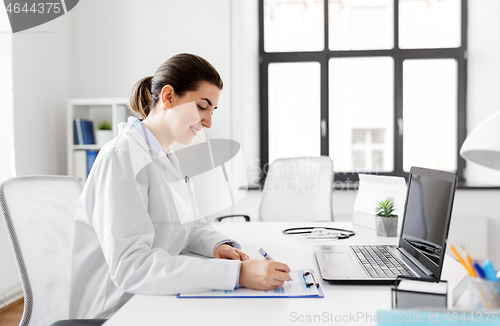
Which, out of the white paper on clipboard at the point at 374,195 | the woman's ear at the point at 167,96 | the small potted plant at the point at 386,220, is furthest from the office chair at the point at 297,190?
the woman's ear at the point at 167,96

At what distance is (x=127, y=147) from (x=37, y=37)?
2.38 meters

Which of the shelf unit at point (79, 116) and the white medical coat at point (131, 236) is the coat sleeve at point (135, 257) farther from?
the shelf unit at point (79, 116)

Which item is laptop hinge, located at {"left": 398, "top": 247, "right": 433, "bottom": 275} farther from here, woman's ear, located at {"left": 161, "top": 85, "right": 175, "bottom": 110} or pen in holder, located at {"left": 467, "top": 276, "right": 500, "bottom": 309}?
woman's ear, located at {"left": 161, "top": 85, "right": 175, "bottom": 110}

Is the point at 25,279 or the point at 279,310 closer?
the point at 279,310

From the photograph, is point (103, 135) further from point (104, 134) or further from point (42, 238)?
point (42, 238)

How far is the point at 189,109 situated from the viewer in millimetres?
1212

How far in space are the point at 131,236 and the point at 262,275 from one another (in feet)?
1.02

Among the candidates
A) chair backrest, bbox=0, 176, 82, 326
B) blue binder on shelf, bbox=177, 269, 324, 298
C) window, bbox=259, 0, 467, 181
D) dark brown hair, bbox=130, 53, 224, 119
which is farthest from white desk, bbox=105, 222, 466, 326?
window, bbox=259, 0, 467, 181

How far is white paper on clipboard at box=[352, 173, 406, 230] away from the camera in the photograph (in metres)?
1.65

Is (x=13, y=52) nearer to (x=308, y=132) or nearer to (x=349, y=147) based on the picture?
(x=308, y=132)

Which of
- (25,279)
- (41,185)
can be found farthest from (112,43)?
(25,279)

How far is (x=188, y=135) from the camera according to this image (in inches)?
50.1

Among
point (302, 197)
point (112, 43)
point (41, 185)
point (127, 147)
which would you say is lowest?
point (302, 197)

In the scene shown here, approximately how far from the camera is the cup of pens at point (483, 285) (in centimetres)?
55
